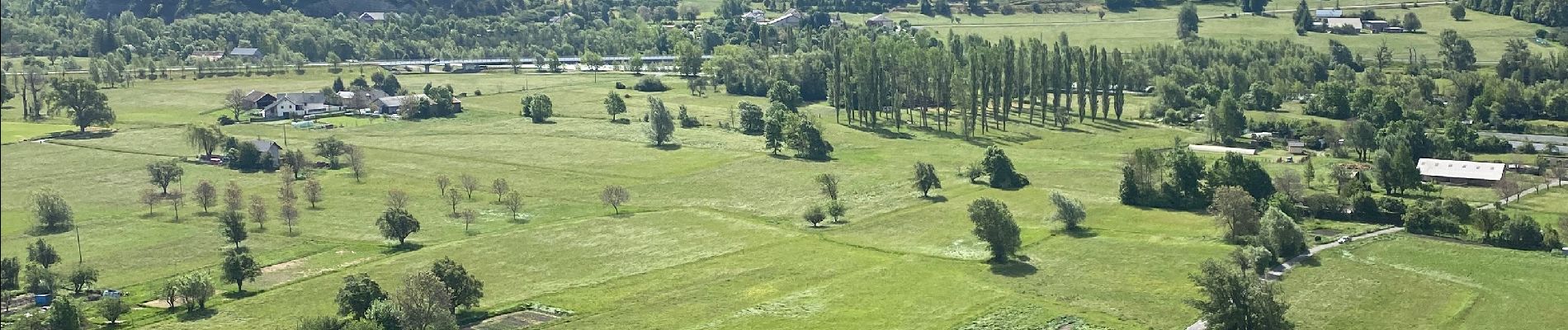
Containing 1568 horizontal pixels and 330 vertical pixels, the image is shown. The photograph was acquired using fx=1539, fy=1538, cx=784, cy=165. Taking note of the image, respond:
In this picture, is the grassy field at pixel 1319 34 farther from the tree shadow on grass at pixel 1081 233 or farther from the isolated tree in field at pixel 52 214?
the isolated tree in field at pixel 52 214

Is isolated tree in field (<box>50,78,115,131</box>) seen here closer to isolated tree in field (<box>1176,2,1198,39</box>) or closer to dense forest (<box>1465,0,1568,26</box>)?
isolated tree in field (<box>1176,2,1198,39</box>)

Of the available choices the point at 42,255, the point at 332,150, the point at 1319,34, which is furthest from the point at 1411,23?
the point at 42,255

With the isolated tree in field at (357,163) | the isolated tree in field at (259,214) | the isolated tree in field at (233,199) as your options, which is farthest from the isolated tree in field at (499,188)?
the isolated tree in field at (233,199)

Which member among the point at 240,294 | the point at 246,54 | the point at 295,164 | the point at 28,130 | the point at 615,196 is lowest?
the point at 240,294

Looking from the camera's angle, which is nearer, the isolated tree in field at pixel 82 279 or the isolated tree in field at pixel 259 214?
the isolated tree in field at pixel 82 279

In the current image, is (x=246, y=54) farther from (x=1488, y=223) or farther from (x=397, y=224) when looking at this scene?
(x=1488, y=223)

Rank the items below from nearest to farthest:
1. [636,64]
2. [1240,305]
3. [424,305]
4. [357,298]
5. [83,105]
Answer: [1240,305], [424,305], [357,298], [83,105], [636,64]

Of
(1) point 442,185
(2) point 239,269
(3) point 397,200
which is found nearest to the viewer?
(2) point 239,269

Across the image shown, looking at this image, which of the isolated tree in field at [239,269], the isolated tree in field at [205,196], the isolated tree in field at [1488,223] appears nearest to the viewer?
the isolated tree in field at [239,269]
